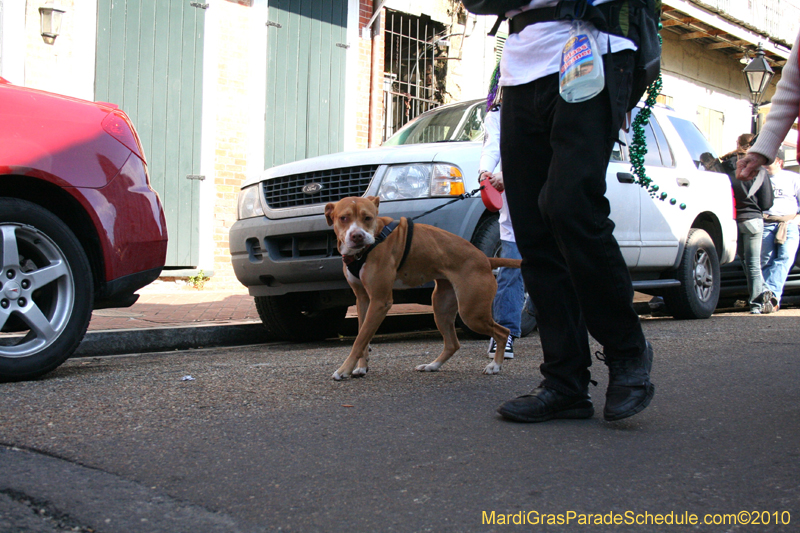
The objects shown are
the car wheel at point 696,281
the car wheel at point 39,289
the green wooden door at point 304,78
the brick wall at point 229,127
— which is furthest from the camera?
the green wooden door at point 304,78


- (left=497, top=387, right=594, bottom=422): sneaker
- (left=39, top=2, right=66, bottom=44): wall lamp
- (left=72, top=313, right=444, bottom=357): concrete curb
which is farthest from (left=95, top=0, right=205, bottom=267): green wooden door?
(left=497, top=387, right=594, bottom=422): sneaker

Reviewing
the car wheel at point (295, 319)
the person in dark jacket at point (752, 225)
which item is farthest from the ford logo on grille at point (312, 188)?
the person in dark jacket at point (752, 225)

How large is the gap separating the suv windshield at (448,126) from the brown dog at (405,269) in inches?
74.7

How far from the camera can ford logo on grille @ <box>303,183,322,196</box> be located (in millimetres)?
5496

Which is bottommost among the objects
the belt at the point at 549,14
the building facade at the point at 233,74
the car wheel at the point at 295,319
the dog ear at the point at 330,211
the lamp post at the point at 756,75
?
the car wheel at the point at 295,319

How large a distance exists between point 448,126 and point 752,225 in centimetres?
458

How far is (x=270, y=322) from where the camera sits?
6145 millimetres

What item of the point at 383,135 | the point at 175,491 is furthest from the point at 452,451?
the point at 383,135

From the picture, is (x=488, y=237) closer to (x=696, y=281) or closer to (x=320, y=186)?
(x=320, y=186)

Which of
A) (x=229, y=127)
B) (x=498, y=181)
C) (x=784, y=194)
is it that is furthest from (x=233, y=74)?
(x=498, y=181)

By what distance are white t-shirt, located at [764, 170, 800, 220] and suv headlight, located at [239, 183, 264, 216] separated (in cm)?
657

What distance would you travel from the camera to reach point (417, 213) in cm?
514

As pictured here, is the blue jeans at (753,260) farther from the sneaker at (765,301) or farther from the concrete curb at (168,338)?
the concrete curb at (168,338)

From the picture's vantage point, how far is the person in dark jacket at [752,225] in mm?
9008
